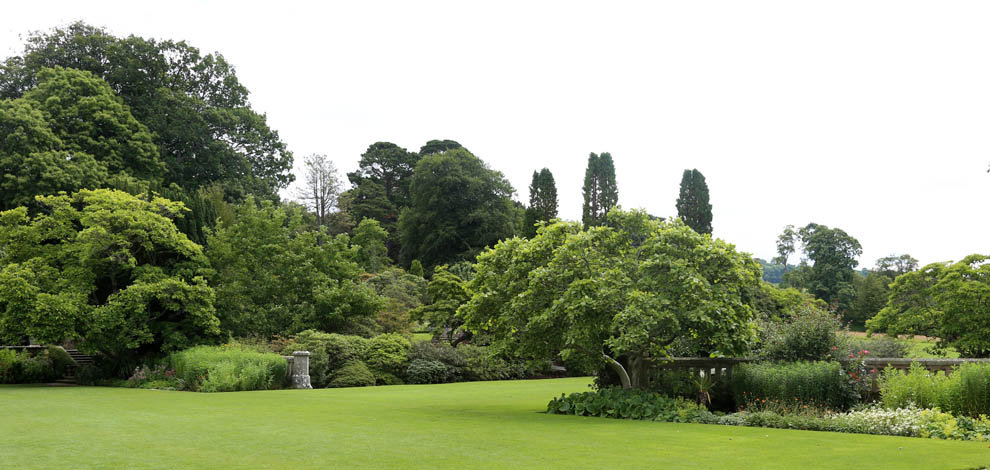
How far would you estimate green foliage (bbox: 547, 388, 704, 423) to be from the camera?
13.3 m

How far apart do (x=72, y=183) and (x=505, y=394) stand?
23594 mm

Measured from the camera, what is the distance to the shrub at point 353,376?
970 inches

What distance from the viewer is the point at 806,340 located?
14047 mm

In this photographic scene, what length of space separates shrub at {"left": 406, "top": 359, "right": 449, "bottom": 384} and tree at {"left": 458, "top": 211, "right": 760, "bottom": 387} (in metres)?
11.5

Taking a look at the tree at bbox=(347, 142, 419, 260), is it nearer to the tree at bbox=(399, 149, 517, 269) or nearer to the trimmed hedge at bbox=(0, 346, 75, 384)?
the tree at bbox=(399, 149, 517, 269)

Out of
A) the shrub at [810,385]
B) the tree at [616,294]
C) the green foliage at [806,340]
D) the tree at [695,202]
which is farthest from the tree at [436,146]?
the shrub at [810,385]

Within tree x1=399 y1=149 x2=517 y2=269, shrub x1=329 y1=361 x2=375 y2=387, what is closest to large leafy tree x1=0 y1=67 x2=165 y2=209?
shrub x1=329 y1=361 x2=375 y2=387

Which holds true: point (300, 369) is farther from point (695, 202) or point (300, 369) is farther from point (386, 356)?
point (695, 202)

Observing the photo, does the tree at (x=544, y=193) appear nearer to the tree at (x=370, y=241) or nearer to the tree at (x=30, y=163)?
the tree at (x=370, y=241)

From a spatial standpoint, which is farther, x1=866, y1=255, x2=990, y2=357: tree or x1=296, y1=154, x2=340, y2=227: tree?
x1=296, y1=154, x2=340, y2=227: tree

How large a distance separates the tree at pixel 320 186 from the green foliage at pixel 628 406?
143 feet

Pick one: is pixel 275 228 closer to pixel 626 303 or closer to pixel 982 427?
pixel 626 303

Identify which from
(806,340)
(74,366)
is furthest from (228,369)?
(806,340)

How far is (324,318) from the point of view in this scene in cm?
2883
